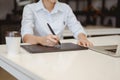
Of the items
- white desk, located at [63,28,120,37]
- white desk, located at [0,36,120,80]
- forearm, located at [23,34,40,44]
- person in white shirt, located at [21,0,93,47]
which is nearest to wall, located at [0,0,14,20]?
white desk, located at [63,28,120,37]

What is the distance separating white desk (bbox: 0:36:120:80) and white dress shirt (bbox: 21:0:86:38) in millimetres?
686

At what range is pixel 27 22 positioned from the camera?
6.59 feet

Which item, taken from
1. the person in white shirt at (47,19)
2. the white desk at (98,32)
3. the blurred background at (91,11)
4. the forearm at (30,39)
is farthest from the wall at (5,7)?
the forearm at (30,39)

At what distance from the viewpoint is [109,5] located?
4.13 m

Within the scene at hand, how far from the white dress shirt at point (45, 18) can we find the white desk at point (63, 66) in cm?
69

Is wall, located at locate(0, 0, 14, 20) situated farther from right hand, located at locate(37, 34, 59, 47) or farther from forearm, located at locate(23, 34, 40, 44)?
right hand, located at locate(37, 34, 59, 47)

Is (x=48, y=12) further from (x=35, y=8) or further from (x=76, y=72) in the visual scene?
(x=76, y=72)

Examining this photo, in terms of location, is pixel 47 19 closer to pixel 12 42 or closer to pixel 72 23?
pixel 72 23

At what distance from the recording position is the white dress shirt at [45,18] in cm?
208

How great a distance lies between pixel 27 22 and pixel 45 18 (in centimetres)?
20

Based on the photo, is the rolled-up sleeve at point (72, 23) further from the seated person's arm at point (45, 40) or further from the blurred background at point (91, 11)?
the blurred background at point (91, 11)

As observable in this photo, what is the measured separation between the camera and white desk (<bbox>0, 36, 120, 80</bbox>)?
93 cm

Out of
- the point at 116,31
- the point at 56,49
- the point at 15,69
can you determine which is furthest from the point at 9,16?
the point at 15,69

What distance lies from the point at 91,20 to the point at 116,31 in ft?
2.46
